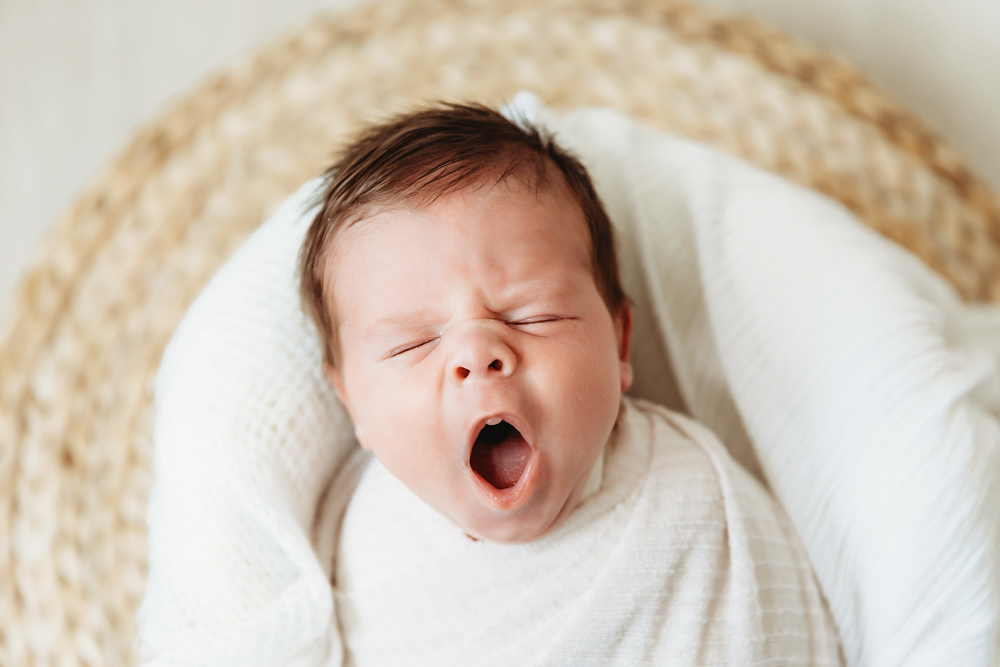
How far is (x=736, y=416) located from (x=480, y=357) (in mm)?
425

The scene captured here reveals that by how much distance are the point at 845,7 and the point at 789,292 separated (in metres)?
0.98

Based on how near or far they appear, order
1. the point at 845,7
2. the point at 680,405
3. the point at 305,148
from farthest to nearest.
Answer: the point at 845,7 < the point at 305,148 < the point at 680,405

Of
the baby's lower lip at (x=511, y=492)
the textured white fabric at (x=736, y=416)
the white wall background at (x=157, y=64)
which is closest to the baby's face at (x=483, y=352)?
the baby's lower lip at (x=511, y=492)

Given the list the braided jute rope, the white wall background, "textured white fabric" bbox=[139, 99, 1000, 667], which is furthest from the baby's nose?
the white wall background

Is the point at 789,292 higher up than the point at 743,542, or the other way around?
the point at 789,292

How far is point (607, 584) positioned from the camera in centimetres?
69

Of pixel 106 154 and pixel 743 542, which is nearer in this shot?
pixel 743 542

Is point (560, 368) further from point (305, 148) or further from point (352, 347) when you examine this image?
point (305, 148)

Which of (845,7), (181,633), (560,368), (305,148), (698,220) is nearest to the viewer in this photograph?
(560,368)

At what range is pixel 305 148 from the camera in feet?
3.56

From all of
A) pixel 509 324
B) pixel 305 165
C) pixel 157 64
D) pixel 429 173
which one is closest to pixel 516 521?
pixel 509 324

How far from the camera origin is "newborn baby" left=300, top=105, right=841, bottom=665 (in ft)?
2.02

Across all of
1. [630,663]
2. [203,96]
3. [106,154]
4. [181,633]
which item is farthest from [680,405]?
[106,154]

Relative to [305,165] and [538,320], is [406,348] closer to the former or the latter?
[538,320]
